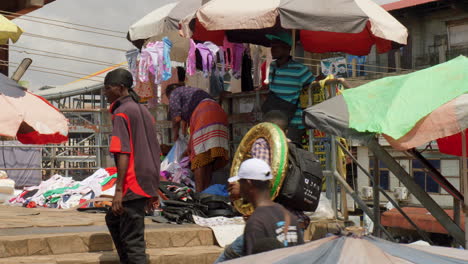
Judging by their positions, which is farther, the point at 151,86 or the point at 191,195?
the point at 151,86

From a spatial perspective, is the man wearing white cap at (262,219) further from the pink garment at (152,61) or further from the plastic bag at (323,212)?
the pink garment at (152,61)

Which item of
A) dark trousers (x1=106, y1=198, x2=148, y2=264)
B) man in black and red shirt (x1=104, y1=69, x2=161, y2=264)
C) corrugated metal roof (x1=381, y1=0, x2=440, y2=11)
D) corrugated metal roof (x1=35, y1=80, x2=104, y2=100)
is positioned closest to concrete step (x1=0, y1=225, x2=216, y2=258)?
man in black and red shirt (x1=104, y1=69, x2=161, y2=264)

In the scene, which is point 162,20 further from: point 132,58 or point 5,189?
point 5,189

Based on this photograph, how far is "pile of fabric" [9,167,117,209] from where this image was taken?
10.0 m

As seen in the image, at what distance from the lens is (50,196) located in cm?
→ 1048

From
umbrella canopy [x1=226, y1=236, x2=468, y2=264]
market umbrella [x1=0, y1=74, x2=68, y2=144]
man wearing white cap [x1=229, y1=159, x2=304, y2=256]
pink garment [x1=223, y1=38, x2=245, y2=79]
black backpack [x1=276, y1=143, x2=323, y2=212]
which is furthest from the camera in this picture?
pink garment [x1=223, y1=38, x2=245, y2=79]

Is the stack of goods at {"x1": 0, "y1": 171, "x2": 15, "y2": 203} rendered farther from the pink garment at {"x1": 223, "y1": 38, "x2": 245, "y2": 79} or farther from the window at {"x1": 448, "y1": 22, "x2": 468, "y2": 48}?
the window at {"x1": 448, "y1": 22, "x2": 468, "y2": 48}

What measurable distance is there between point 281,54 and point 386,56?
59.5 feet

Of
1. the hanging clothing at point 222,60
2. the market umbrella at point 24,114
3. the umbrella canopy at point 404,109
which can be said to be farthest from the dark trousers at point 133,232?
the hanging clothing at point 222,60

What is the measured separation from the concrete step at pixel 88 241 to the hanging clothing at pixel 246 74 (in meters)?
4.34

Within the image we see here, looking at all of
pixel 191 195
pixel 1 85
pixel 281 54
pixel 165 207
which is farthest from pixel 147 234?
pixel 281 54

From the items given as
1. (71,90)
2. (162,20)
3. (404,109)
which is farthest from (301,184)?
(71,90)

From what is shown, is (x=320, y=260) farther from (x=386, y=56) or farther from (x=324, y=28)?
(x=386, y=56)

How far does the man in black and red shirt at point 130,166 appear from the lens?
5.36 meters
